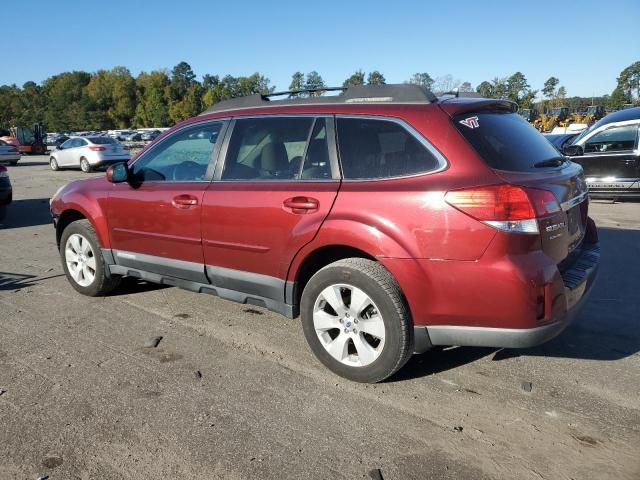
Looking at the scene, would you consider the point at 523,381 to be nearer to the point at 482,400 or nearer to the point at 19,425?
the point at 482,400

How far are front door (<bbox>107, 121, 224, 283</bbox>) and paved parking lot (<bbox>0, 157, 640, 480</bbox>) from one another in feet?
1.72

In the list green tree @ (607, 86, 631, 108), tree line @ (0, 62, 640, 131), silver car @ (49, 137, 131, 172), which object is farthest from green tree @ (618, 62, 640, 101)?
silver car @ (49, 137, 131, 172)

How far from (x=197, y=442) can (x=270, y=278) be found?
1.29 m

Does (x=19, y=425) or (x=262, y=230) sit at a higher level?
(x=262, y=230)

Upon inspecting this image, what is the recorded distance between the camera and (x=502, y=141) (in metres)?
3.25

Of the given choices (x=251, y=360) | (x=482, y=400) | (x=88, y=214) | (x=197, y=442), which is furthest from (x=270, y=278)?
(x=88, y=214)

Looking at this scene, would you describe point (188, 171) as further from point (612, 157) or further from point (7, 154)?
point (7, 154)

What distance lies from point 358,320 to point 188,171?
2006 millimetres

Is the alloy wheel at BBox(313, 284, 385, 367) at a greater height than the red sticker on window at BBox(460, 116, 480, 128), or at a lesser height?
lesser

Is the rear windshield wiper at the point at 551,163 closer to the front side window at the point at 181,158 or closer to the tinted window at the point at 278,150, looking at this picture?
the tinted window at the point at 278,150

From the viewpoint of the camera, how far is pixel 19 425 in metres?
2.93

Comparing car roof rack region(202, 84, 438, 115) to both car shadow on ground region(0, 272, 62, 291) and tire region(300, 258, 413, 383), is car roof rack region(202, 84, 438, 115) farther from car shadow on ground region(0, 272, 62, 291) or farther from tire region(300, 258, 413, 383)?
car shadow on ground region(0, 272, 62, 291)

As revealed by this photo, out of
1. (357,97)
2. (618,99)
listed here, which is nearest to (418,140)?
(357,97)

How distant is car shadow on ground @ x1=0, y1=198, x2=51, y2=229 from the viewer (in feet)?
32.2
